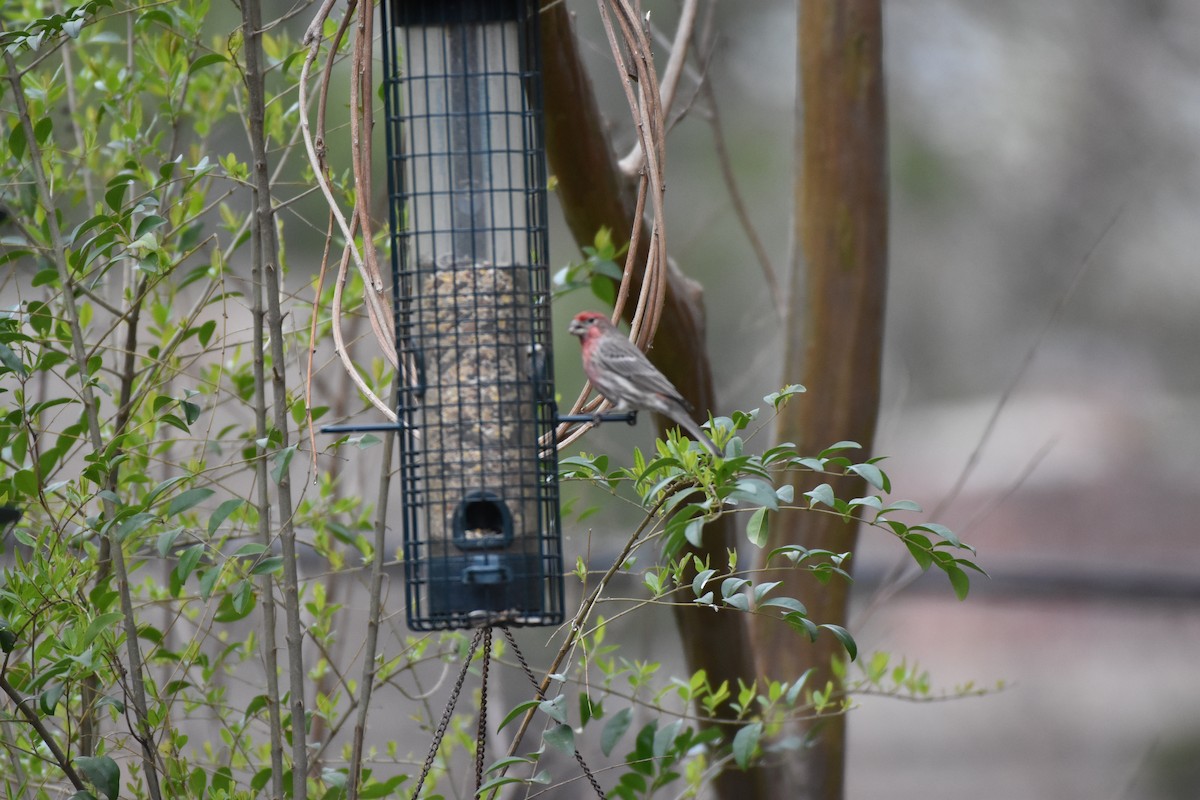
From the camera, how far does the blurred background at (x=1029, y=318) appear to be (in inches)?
405

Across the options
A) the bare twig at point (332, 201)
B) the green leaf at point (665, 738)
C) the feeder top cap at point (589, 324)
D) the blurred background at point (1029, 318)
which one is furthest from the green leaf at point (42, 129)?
the blurred background at point (1029, 318)

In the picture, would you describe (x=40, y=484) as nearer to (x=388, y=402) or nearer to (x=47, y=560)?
(x=47, y=560)

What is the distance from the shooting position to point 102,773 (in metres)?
3.36

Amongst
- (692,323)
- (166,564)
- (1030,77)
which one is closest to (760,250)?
(692,323)

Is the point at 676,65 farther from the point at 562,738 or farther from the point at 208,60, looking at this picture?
the point at 562,738

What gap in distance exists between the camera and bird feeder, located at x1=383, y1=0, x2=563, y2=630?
3627 mm

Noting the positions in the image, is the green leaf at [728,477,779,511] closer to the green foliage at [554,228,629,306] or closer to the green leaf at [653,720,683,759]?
the green leaf at [653,720,683,759]

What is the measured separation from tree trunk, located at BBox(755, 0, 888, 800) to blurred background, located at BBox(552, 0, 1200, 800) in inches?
186

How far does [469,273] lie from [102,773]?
5.04ft

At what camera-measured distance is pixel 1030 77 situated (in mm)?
11086

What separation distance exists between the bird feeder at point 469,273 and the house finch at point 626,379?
10.5 inches

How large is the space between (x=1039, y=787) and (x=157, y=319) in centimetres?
886

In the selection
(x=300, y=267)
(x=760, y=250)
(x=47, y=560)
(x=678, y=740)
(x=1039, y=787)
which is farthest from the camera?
(x=1039, y=787)

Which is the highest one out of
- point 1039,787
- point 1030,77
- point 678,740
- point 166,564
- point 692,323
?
point 1030,77
